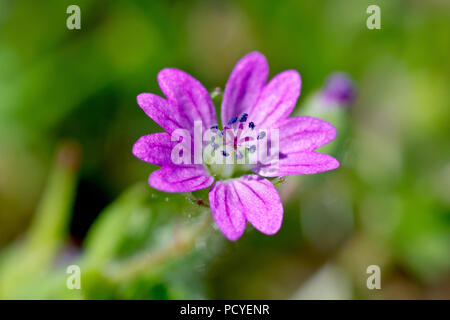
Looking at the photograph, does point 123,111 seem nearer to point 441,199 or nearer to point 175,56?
point 175,56

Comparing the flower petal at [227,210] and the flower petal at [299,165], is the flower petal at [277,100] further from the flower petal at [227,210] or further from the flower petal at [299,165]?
the flower petal at [227,210]

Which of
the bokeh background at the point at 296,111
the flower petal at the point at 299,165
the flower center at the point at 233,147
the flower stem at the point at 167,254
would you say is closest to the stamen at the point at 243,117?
the flower center at the point at 233,147

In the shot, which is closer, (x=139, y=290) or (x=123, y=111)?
(x=139, y=290)

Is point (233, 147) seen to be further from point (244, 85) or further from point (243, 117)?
point (244, 85)

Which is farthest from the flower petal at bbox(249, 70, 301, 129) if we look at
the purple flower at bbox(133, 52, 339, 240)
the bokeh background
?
the bokeh background

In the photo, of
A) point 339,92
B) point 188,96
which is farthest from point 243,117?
point 339,92

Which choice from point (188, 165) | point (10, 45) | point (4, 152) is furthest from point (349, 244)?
point (10, 45)

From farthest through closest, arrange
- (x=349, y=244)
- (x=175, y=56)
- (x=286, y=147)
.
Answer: (x=175, y=56) < (x=349, y=244) < (x=286, y=147)
